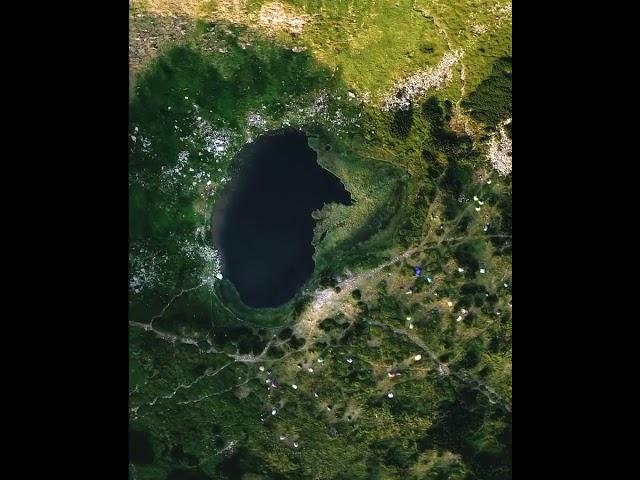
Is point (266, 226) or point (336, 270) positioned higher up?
point (266, 226)

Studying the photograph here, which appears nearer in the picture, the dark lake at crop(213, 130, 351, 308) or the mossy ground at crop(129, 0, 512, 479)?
the mossy ground at crop(129, 0, 512, 479)

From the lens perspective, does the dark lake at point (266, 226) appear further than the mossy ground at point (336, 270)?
Yes

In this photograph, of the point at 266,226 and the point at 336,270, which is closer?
the point at 336,270
